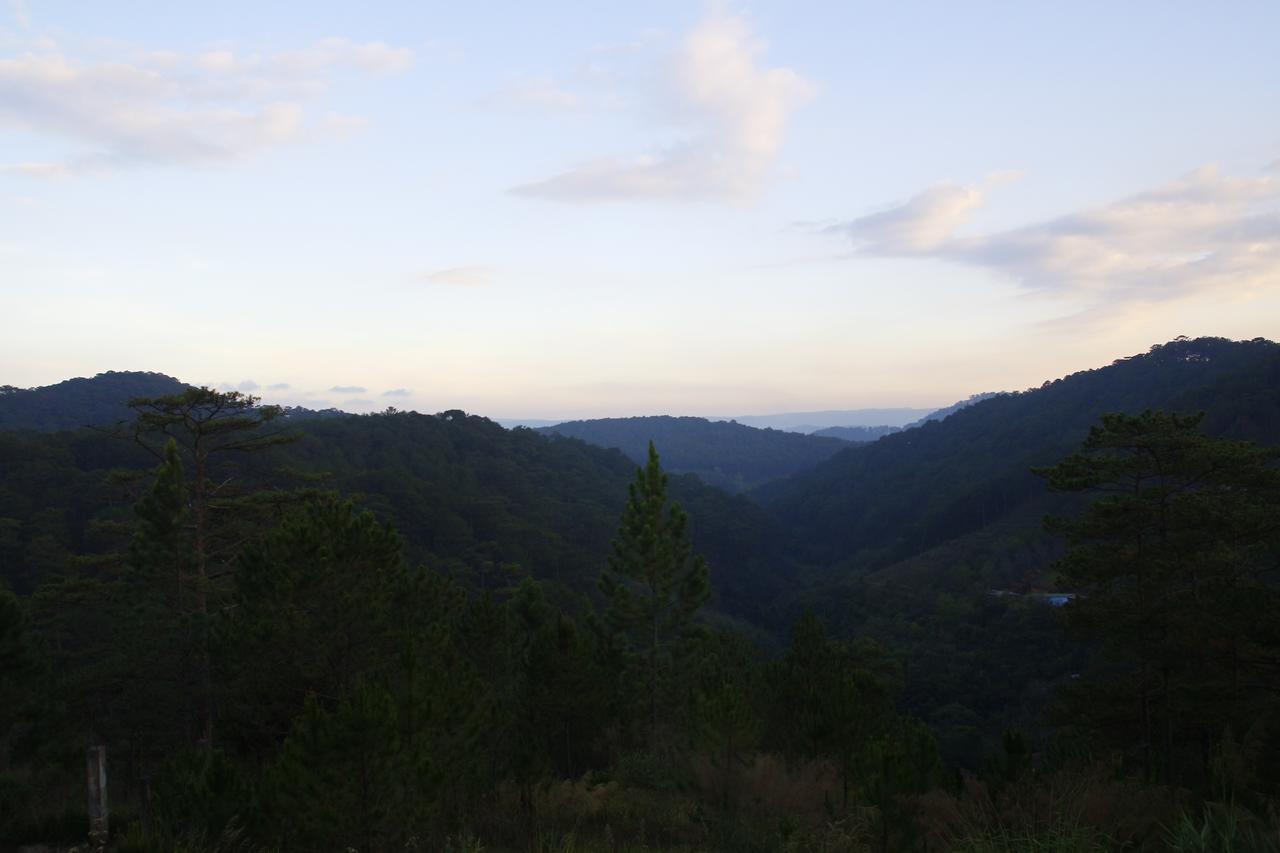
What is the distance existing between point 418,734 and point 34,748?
11.4 meters

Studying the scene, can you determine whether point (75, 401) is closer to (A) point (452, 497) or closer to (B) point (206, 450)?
(A) point (452, 497)

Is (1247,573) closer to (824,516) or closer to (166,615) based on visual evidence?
(166,615)

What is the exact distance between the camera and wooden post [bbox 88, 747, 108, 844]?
634 centimetres

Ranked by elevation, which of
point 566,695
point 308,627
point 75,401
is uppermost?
point 75,401

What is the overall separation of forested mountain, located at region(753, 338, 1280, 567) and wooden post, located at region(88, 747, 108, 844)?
102 metres

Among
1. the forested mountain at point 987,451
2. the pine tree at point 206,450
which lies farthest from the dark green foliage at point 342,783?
the forested mountain at point 987,451

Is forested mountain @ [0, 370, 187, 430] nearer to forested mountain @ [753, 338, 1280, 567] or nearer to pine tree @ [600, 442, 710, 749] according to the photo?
forested mountain @ [753, 338, 1280, 567]

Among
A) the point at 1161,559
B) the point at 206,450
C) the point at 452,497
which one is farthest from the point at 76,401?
the point at 1161,559

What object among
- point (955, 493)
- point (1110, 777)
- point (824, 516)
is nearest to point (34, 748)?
point (1110, 777)

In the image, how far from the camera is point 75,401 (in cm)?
13288

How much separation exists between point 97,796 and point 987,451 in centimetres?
15260

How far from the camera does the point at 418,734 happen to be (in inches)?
376

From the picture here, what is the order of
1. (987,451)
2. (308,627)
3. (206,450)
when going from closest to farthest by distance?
(308,627) → (206,450) → (987,451)

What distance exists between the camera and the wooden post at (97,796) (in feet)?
20.8
